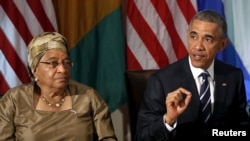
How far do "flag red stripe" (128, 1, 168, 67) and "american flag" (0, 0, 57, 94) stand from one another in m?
0.55

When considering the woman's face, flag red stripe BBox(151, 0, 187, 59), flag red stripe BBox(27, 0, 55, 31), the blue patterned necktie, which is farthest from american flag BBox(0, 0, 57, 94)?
the blue patterned necktie

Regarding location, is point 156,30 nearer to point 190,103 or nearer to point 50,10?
point 50,10

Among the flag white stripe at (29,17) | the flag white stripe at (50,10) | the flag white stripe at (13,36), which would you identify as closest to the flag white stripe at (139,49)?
the flag white stripe at (50,10)

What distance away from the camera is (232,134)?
1608 mm

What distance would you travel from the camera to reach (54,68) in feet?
7.31

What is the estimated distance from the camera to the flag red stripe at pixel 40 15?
303cm

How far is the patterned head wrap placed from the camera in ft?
7.30

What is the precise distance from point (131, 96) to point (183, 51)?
2.69 feet

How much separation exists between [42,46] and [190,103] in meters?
0.75

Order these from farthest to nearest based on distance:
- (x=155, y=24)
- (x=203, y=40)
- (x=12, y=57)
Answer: (x=155, y=24)
(x=12, y=57)
(x=203, y=40)

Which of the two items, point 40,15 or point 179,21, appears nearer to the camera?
point 40,15

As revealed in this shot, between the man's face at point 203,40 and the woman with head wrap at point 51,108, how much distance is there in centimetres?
52

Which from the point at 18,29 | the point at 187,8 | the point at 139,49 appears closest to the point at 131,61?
the point at 139,49

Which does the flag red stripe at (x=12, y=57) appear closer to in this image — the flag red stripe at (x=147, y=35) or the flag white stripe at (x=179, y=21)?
the flag red stripe at (x=147, y=35)
